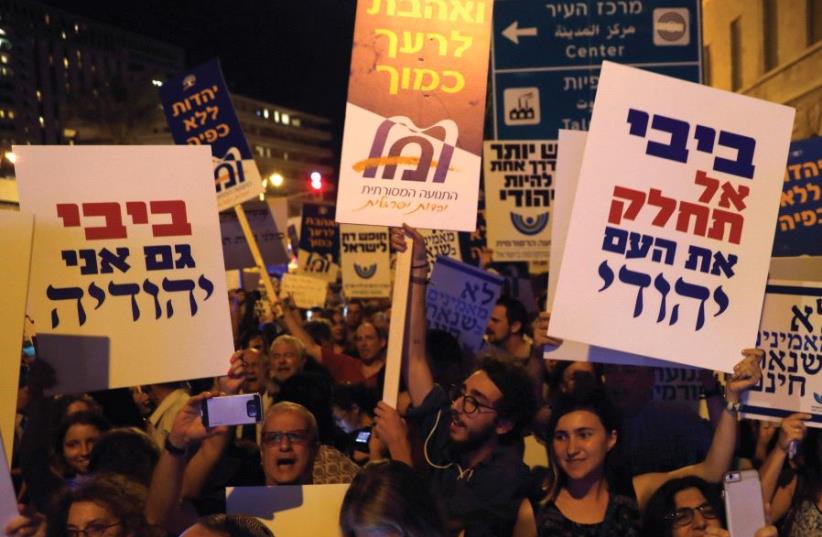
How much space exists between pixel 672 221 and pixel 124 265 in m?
2.27

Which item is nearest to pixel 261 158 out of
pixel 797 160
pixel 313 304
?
pixel 313 304

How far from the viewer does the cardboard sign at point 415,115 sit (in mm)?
5148

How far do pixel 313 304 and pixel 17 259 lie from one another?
13.9 meters

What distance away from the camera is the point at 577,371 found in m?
6.80

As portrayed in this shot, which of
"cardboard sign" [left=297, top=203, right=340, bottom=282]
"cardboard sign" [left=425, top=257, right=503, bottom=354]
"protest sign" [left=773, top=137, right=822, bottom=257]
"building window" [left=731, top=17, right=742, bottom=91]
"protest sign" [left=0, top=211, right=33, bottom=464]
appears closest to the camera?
"protest sign" [left=0, top=211, right=33, bottom=464]

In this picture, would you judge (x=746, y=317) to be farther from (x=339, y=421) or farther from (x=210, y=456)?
(x=339, y=421)

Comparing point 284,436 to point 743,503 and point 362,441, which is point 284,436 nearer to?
point 362,441

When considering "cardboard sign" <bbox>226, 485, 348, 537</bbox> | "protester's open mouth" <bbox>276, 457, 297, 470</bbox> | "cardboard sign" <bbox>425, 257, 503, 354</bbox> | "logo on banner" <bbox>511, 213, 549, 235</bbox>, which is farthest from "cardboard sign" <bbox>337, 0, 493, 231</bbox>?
"logo on banner" <bbox>511, 213, 549, 235</bbox>

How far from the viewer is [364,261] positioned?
54.9ft

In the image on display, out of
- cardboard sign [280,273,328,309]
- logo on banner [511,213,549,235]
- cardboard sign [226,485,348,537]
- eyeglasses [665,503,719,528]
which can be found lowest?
cardboard sign [280,273,328,309]

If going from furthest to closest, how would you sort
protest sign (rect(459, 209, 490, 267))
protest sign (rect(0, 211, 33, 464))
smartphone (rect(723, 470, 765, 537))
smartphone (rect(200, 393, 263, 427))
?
protest sign (rect(459, 209, 490, 267)) < smartphone (rect(200, 393, 263, 427)) < protest sign (rect(0, 211, 33, 464)) < smartphone (rect(723, 470, 765, 537))

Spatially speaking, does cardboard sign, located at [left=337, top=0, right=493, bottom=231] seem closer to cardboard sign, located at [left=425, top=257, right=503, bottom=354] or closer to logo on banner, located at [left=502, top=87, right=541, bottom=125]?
cardboard sign, located at [left=425, top=257, right=503, bottom=354]

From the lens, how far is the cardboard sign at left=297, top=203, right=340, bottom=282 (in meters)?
18.6

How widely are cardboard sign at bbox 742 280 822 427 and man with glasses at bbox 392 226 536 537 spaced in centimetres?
100
